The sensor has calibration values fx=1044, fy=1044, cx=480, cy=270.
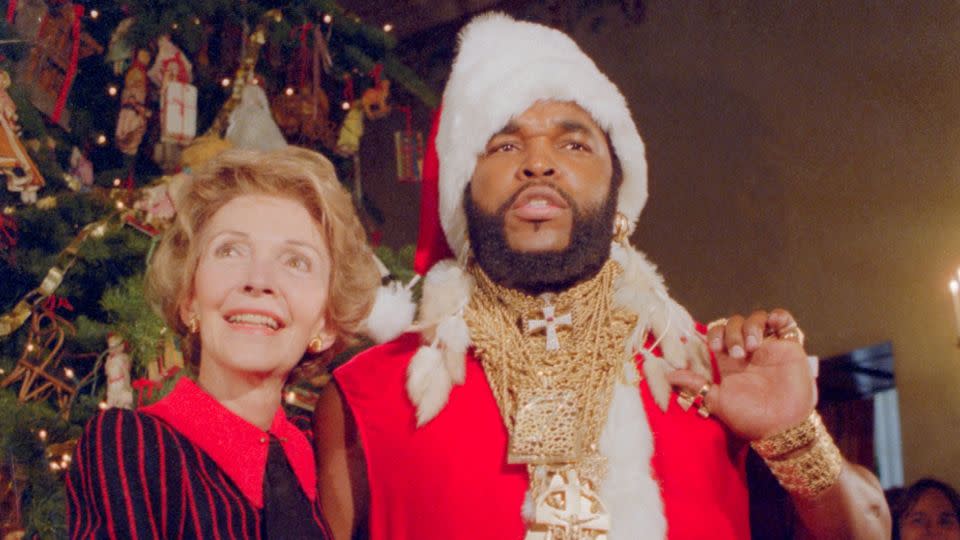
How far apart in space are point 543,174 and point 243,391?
0.82m

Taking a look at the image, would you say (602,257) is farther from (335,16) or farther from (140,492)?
(335,16)

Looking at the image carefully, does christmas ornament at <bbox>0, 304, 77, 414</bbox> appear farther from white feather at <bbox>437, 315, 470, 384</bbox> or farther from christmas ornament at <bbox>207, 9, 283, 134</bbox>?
white feather at <bbox>437, 315, 470, 384</bbox>

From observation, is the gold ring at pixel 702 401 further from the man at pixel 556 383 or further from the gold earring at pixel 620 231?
the gold earring at pixel 620 231

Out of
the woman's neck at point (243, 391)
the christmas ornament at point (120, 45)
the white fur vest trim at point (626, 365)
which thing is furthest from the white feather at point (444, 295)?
the christmas ornament at point (120, 45)

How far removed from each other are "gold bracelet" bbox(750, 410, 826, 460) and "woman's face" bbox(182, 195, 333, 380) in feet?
3.11

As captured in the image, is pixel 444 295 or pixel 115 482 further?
pixel 444 295

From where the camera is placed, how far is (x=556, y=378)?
7.51ft

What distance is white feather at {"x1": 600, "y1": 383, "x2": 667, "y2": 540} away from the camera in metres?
2.10

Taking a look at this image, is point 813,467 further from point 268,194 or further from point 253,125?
point 253,125

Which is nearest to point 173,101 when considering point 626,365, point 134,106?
point 134,106

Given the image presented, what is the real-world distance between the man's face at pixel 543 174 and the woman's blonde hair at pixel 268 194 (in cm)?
37

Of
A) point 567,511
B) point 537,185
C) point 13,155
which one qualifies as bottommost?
point 567,511

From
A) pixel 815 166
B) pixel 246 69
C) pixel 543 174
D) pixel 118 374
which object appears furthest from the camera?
pixel 815 166

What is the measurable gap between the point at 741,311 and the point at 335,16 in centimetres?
316
